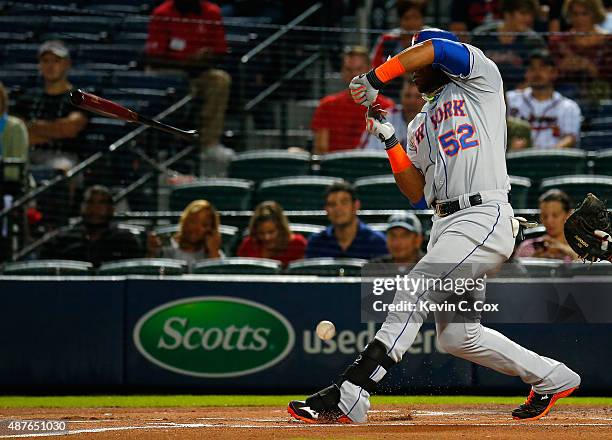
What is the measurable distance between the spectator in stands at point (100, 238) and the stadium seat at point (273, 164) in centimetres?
153

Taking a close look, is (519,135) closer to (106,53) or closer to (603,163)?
(603,163)

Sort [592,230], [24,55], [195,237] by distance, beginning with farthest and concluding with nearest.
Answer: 1. [24,55]
2. [195,237]
3. [592,230]

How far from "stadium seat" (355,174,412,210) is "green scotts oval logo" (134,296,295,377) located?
6.21ft

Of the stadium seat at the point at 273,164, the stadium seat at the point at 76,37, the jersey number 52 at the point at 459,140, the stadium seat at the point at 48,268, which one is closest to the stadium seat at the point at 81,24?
the stadium seat at the point at 76,37

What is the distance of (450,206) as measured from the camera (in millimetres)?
5656

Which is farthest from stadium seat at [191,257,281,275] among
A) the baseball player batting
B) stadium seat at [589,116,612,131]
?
stadium seat at [589,116,612,131]

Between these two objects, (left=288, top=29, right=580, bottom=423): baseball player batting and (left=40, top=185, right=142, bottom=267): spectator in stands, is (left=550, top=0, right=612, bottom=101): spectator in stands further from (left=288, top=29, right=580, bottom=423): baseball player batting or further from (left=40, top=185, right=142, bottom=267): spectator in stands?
(left=288, top=29, right=580, bottom=423): baseball player batting

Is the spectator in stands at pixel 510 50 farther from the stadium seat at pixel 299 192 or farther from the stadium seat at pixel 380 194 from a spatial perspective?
the stadium seat at pixel 299 192

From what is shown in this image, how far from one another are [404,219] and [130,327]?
2.16 metres

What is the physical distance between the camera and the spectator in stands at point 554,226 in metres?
8.17

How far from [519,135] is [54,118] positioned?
4.20 meters

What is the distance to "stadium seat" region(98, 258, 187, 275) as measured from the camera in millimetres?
8391

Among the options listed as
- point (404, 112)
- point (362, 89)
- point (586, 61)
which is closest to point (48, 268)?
point (404, 112)

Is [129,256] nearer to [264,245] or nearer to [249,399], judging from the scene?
[264,245]
